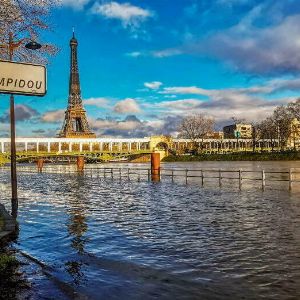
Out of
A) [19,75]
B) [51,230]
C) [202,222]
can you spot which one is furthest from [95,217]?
[19,75]

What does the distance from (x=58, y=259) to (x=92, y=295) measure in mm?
3064

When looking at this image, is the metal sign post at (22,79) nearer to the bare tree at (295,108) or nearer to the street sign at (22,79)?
the street sign at (22,79)

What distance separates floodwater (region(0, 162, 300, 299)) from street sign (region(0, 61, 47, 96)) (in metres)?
3.84

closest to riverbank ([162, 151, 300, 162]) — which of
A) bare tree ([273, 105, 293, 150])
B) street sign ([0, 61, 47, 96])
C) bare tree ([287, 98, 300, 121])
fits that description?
bare tree ([273, 105, 293, 150])

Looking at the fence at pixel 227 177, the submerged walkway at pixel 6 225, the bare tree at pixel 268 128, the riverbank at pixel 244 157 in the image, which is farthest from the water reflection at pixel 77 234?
the bare tree at pixel 268 128

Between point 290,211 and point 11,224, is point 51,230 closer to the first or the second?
point 11,224

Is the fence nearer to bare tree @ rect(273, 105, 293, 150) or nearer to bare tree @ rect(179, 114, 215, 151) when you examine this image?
bare tree @ rect(273, 105, 293, 150)

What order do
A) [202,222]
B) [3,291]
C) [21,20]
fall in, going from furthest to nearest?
1. [202,222]
2. [21,20]
3. [3,291]

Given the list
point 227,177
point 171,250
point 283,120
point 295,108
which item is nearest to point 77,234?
point 171,250

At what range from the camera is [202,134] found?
157750 millimetres

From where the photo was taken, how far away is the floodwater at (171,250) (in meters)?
7.85

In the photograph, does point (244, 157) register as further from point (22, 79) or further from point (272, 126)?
point (22, 79)

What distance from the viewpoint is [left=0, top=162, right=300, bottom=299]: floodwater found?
309 inches

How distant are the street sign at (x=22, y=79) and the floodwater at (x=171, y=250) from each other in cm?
384
